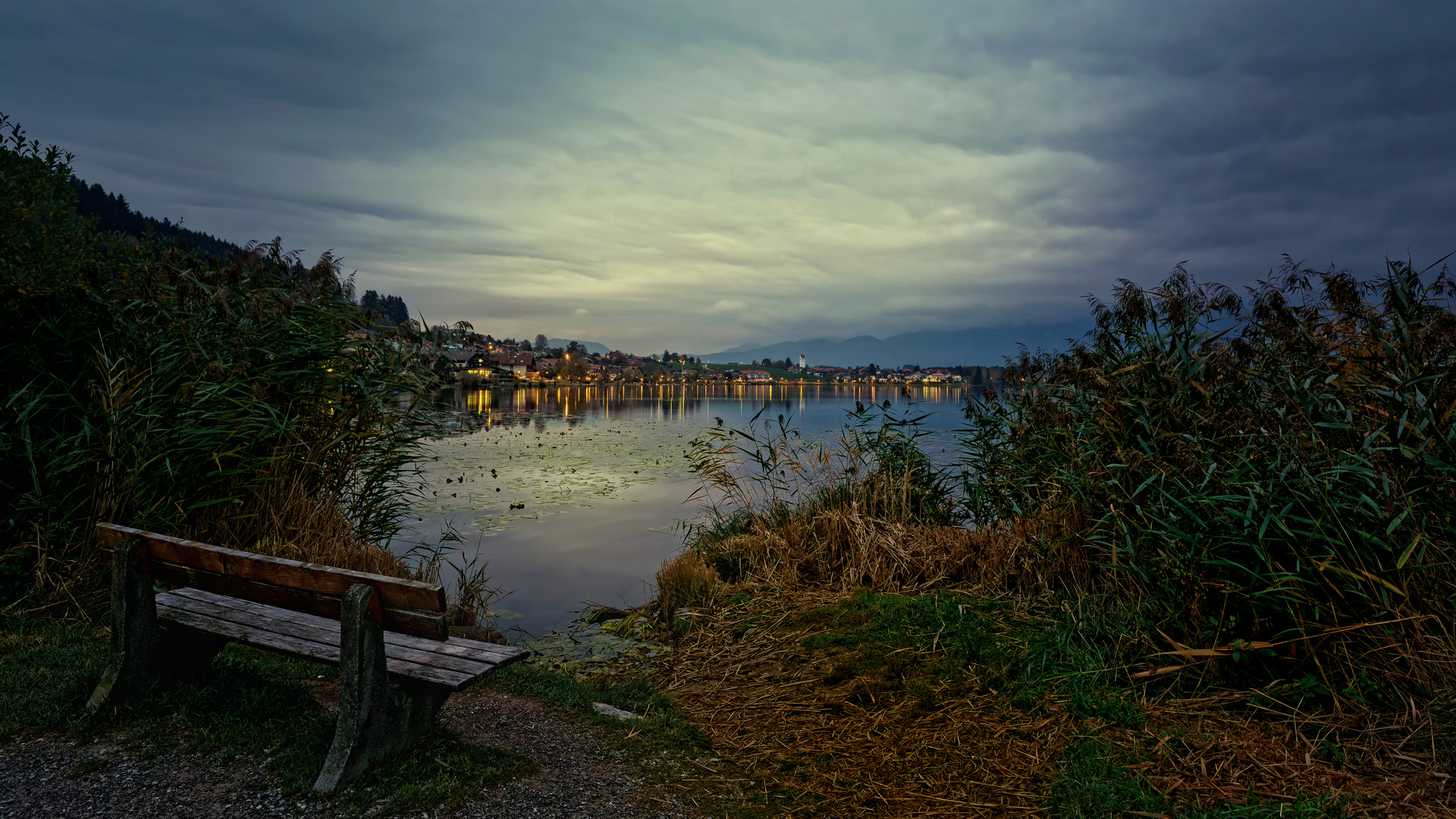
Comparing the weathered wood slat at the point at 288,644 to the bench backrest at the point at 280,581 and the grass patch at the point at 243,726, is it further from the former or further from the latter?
the grass patch at the point at 243,726

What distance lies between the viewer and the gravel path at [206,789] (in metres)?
3.38

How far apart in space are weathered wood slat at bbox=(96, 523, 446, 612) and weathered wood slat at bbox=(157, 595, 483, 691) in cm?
40

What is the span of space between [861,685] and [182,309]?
685 centimetres

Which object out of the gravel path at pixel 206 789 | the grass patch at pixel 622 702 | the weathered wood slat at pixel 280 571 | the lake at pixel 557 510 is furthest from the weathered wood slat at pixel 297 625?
Result: the lake at pixel 557 510

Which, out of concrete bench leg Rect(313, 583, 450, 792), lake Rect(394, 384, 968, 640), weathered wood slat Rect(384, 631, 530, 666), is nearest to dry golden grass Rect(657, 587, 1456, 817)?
weathered wood slat Rect(384, 631, 530, 666)

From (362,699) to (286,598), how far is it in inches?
27.0

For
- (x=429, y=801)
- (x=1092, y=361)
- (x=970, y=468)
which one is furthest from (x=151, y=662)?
(x=970, y=468)

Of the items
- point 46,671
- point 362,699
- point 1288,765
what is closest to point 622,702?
point 362,699

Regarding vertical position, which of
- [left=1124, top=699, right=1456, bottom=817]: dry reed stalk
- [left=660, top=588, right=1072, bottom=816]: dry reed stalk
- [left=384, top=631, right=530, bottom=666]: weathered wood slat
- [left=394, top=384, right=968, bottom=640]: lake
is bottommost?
A: [left=394, top=384, right=968, bottom=640]: lake

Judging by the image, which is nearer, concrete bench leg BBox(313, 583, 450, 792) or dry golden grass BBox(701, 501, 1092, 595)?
concrete bench leg BBox(313, 583, 450, 792)

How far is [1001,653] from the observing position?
192 inches

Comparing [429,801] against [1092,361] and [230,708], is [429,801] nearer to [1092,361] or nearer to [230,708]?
[230,708]

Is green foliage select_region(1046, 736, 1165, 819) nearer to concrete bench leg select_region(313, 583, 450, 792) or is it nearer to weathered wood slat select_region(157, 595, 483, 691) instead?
weathered wood slat select_region(157, 595, 483, 691)

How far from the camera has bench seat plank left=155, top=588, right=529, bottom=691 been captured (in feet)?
12.1
